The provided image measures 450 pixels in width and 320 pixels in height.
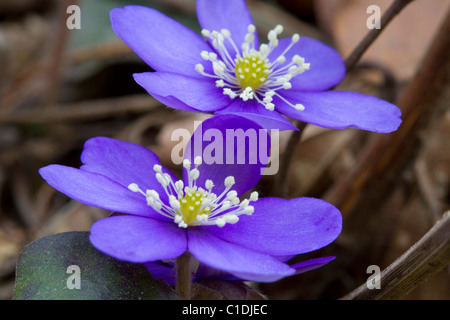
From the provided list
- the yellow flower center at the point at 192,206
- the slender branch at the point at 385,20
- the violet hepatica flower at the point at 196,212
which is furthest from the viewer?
the slender branch at the point at 385,20

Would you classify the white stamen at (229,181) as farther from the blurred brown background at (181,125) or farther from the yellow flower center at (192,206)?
the blurred brown background at (181,125)

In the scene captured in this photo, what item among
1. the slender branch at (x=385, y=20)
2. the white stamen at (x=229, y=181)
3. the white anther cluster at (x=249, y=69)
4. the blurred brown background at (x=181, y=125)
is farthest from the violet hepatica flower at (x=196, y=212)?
the blurred brown background at (x=181, y=125)

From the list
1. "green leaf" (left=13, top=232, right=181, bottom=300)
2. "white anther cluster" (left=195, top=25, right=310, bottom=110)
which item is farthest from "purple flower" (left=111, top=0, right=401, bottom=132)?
"green leaf" (left=13, top=232, right=181, bottom=300)

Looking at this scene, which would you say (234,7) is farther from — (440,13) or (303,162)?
(440,13)

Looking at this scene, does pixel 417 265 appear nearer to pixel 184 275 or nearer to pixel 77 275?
pixel 184 275

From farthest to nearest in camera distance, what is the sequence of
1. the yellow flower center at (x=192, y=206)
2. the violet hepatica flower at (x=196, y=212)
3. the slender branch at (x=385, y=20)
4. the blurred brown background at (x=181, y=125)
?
the blurred brown background at (x=181, y=125)
the slender branch at (x=385, y=20)
the yellow flower center at (x=192, y=206)
the violet hepatica flower at (x=196, y=212)

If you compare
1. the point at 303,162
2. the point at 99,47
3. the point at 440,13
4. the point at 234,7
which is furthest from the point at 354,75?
the point at 99,47

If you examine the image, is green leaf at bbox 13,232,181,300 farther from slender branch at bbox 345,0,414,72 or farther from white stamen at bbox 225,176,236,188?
slender branch at bbox 345,0,414,72
